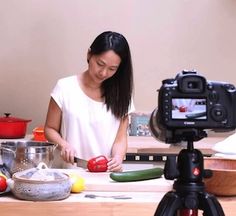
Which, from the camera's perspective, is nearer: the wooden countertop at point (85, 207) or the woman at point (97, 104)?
the wooden countertop at point (85, 207)

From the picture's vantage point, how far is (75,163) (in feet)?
6.63

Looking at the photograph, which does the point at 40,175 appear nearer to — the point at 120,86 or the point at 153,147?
the point at 120,86

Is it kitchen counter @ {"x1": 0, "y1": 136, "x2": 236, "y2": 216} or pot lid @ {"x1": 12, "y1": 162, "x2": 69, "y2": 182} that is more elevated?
pot lid @ {"x1": 12, "y1": 162, "x2": 69, "y2": 182}

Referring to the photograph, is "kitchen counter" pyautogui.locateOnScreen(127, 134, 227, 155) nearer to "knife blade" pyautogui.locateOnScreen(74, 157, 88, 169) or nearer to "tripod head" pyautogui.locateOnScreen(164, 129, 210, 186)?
"knife blade" pyautogui.locateOnScreen(74, 157, 88, 169)

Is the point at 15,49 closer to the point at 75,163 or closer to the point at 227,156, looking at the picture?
the point at 75,163

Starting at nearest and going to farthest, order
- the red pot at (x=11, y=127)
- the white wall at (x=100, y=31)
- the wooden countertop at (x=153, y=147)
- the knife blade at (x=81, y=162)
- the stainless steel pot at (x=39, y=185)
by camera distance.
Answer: the stainless steel pot at (x=39, y=185) < the knife blade at (x=81, y=162) < the wooden countertop at (x=153, y=147) < the red pot at (x=11, y=127) < the white wall at (x=100, y=31)

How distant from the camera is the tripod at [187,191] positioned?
3.22 feet

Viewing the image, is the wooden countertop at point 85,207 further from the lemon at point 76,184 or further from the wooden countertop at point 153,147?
the wooden countertop at point 153,147

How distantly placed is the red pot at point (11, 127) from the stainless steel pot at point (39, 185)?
4.88ft

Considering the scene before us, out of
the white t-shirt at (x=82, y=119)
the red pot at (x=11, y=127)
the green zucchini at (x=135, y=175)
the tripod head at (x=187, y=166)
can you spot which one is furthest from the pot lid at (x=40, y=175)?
the red pot at (x=11, y=127)

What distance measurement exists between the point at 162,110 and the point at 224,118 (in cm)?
12

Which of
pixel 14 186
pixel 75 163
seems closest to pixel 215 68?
pixel 75 163

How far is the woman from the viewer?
2090 millimetres

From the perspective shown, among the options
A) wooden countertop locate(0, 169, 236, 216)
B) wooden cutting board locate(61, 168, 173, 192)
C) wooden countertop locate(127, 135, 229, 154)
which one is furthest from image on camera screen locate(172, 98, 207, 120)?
wooden countertop locate(127, 135, 229, 154)
